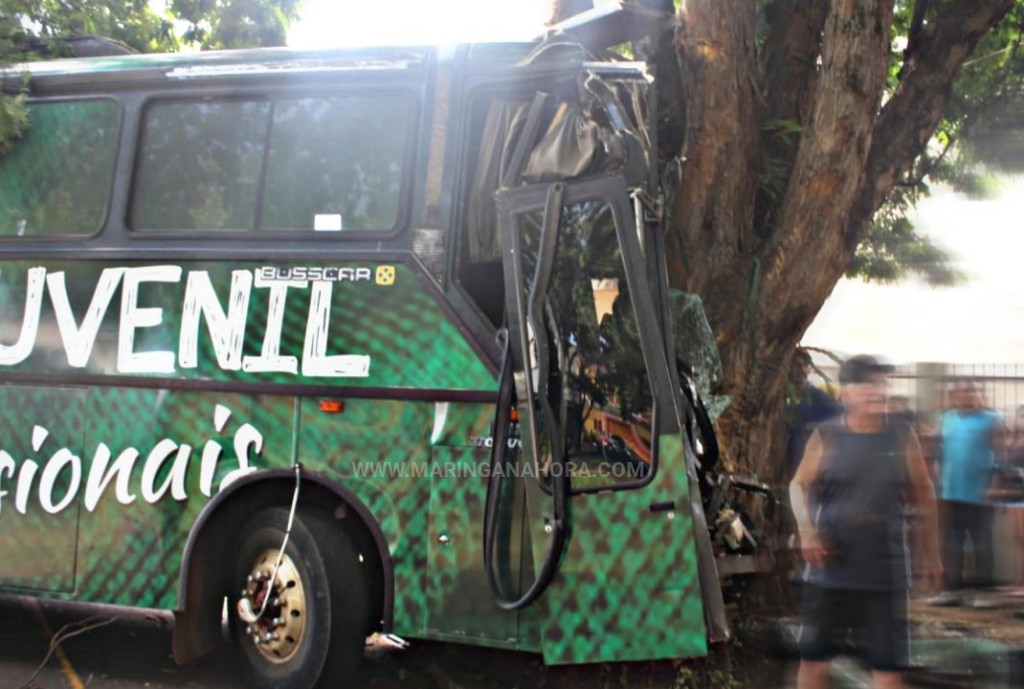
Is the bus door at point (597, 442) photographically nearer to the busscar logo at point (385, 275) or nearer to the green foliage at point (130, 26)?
the busscar logo at point (385, 275)

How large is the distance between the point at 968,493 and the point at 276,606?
16.9 feet

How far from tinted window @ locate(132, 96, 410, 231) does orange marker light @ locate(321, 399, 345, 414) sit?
3.00 ft

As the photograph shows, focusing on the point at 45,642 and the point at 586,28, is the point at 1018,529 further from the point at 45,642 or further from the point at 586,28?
the point at 45,642

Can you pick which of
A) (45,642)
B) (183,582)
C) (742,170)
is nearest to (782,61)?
(742,170)

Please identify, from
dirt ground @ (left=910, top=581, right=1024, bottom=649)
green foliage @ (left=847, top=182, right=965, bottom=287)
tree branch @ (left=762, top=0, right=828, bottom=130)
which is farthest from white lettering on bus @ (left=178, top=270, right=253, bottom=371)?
green foliage @ (left=847, top=182, right=965, bottom=287)

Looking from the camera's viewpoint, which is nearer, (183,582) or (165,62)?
(183,582)

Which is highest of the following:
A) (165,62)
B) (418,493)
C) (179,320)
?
(165,62)

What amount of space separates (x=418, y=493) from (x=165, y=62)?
294cm

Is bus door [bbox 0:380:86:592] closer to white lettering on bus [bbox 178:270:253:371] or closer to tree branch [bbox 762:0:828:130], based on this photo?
white lettering on bus [bbox 178:270:253:371]

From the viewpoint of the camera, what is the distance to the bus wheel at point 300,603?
19.8ft

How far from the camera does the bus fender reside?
6.15 meters

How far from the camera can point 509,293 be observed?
5.55 m

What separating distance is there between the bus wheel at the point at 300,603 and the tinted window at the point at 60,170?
2.13 m

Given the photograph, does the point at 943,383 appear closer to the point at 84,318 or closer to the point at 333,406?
the point at 333,406
